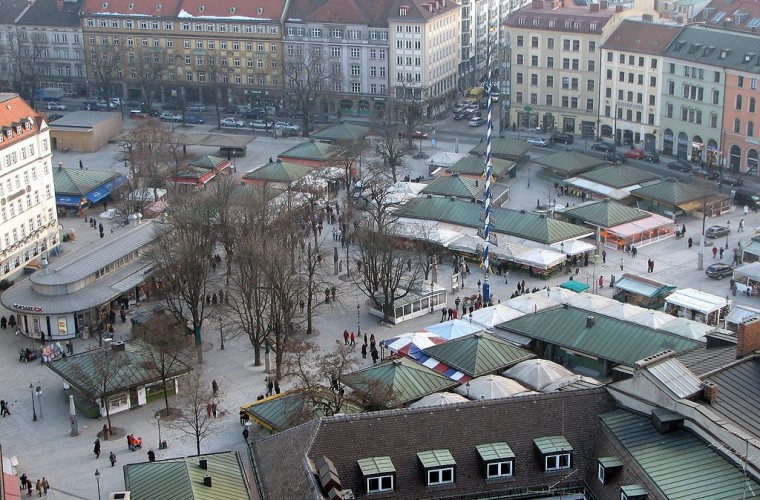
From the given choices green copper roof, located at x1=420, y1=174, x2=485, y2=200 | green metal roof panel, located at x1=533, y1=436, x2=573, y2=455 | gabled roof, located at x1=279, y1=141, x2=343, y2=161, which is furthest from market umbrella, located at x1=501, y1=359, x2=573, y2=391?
gabled roof, located at x1=279, y1=141, x2=343, y2=161

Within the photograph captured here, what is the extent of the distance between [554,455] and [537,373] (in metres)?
20.7

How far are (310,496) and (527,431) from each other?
9.58 meters

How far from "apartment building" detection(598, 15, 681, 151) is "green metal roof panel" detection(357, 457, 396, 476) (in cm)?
8621

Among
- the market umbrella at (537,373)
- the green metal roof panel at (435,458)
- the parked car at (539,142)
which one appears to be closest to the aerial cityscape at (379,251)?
the green metal roof panel at (435,458)

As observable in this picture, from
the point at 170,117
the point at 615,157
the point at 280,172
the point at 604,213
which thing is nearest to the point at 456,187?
the point at 604,213

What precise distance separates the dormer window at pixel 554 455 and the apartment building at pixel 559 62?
8776 centimetres

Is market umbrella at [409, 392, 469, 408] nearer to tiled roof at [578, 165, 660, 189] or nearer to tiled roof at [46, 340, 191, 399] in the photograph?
tiled roof at [46, 340, 191, 399]

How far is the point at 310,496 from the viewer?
4353cm

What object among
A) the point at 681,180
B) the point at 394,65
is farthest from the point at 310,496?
the point at 394,65

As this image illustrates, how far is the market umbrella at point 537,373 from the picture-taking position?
222 ft

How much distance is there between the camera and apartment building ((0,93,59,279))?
9306 centimetres

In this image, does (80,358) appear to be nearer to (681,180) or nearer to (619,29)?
(681,180)

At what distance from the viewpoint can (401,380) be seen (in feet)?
220

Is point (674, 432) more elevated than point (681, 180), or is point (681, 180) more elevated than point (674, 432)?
point (674, 432)
